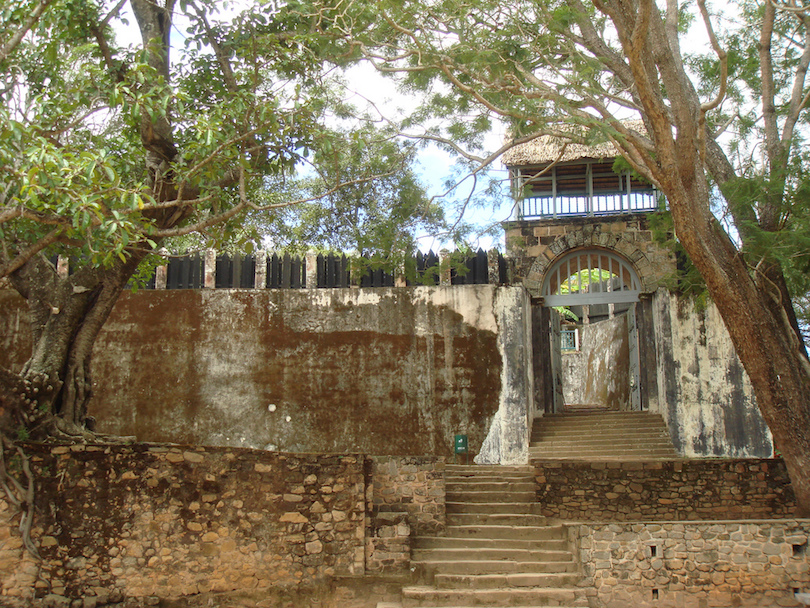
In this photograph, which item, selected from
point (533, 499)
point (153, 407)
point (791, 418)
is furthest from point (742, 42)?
point (153, 407)

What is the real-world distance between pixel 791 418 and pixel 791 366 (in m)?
0.52

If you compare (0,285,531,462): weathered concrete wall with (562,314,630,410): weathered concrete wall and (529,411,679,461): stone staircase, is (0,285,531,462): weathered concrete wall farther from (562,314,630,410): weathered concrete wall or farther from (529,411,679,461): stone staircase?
(562,314,630,410): weathered concrete wall

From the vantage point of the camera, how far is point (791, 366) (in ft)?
23.9

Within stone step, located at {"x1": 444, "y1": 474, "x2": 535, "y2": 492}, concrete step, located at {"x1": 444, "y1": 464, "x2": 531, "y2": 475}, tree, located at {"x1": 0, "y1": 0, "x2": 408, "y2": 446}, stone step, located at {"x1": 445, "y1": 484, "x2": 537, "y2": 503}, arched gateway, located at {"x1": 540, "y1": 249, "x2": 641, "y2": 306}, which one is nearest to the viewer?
tree, located at {"x1": 0, "y1": 0, "x2": 408, "y2": 446}

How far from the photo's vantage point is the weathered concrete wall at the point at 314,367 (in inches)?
425

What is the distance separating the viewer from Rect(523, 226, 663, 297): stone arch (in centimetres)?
1168

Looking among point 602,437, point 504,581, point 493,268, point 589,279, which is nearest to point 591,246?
point 589,279

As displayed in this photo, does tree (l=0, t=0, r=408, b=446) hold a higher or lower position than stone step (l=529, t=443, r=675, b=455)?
higher

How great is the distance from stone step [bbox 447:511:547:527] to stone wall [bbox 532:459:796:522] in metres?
0.31

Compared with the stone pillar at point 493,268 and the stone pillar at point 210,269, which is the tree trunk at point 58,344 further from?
the stone pillar at point 493,268

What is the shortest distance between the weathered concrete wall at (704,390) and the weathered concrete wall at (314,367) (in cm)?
219

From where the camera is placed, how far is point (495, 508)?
8.48m

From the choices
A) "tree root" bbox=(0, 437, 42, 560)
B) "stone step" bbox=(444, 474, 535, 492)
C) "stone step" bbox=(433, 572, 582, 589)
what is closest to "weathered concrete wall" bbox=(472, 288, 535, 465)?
"stone step" bbox=(444, 474, 535, 492)

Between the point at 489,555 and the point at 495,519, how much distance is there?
0.78m
